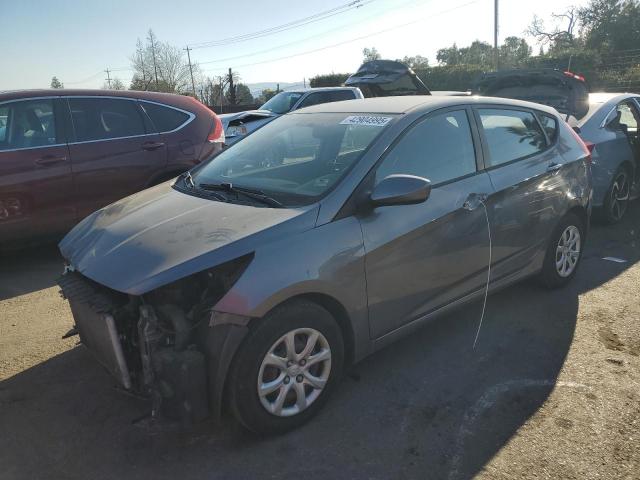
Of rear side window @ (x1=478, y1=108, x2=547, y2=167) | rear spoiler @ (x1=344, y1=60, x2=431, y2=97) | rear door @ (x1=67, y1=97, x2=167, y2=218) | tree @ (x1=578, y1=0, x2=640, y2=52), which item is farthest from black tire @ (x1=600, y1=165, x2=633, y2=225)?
tree @ (x1=578, y1=0, x2=640, y2=52)

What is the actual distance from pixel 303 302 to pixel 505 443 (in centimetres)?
125

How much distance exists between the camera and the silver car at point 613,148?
6.45 meters

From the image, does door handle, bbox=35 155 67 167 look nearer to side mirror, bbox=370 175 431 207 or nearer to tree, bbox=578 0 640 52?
side mirror, bbox=370 175 431 207

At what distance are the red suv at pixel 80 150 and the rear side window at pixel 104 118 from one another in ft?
0.03

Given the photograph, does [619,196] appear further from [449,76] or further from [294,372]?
[449,76]

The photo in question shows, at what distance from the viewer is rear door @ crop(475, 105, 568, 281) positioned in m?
3.82

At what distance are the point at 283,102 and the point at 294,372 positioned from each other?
11.2m

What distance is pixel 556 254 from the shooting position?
14.8 feet

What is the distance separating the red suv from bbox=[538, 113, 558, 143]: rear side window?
3.81 meters

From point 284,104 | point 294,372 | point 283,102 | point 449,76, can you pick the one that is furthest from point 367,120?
point 449,76

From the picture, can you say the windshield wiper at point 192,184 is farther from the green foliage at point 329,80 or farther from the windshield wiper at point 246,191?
the green foliage at point 329,80

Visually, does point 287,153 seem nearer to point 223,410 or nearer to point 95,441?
point 223,410

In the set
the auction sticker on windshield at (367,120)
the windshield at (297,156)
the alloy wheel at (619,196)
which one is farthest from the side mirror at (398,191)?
the alloy wheel at (619,196)

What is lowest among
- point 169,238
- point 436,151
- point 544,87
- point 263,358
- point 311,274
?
point 263,358
